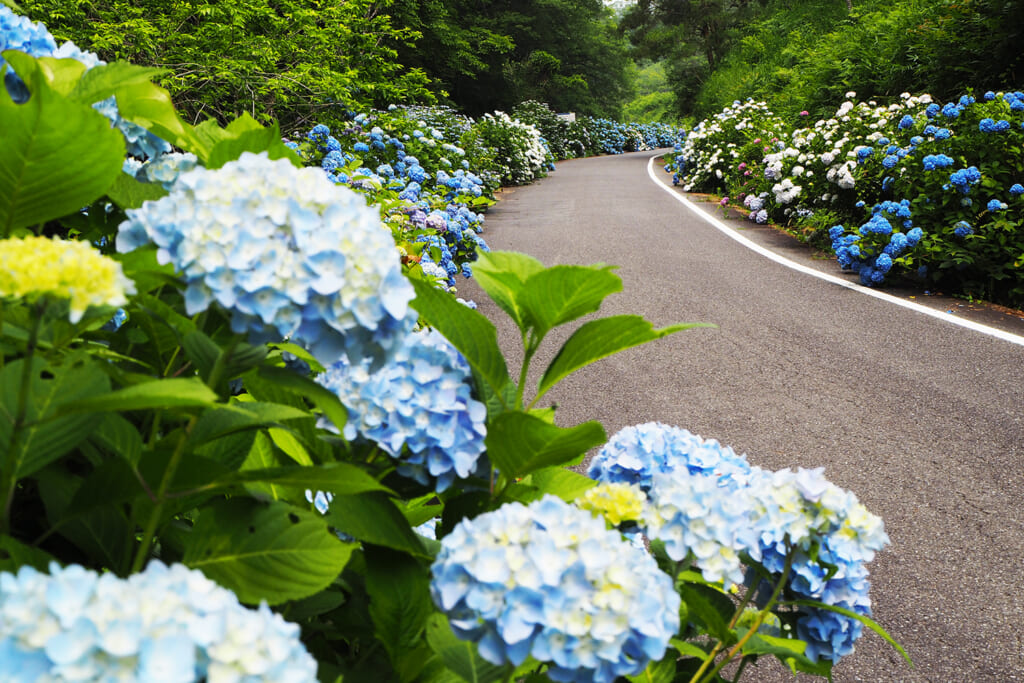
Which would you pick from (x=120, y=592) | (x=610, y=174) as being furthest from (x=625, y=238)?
(x=610, y=174)

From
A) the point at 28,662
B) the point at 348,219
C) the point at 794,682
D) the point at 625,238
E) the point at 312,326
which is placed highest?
the point at 348,219

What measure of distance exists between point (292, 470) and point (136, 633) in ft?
0.87

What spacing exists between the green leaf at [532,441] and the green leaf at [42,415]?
466 mm

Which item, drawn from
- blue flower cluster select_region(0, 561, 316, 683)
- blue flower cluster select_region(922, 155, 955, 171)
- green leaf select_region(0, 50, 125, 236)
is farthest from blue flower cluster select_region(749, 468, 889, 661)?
blue flower cluster select_region(922, 155, 955, 171)

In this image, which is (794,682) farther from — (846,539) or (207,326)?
(207,326)

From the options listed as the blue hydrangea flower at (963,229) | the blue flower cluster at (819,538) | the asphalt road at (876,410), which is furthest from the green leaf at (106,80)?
the blue hydrangea flower at (963,229)

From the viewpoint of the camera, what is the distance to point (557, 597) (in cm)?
83

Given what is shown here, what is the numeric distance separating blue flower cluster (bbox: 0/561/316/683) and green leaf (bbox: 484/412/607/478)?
42cm

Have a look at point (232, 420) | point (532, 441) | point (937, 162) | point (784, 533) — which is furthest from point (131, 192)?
point (937, 162)

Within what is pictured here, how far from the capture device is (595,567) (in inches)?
33.1

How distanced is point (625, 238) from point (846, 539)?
Answer: 10132mm

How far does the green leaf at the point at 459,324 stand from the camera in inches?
41.5

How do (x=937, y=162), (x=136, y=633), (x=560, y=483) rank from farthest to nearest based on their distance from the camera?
(x=937, y=162), (x=560, y=483), (x=136, y=633)

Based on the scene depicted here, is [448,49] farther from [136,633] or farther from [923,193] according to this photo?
[136,633]
